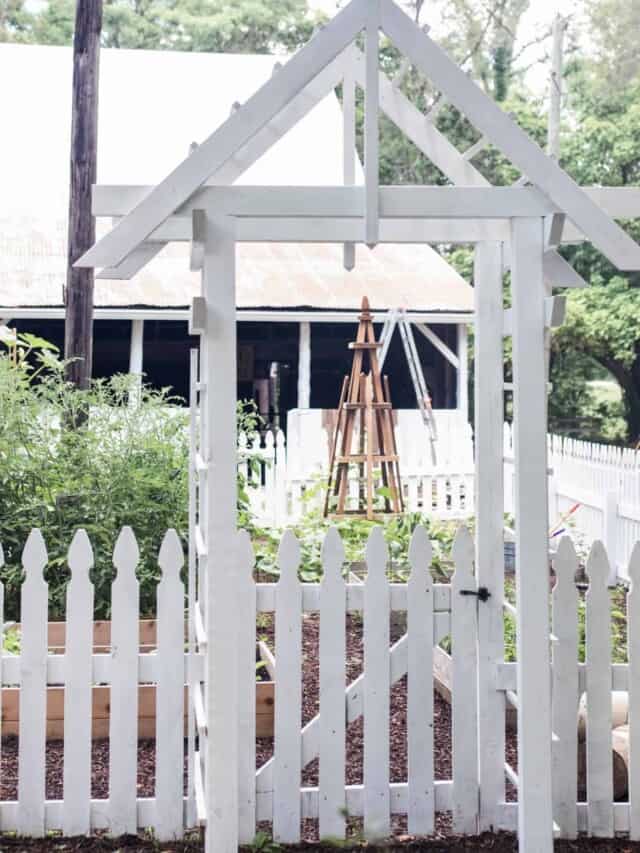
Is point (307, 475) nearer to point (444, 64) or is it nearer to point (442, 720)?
point (442, 720)

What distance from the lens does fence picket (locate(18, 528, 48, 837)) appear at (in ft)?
12.7

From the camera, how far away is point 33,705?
3875mm

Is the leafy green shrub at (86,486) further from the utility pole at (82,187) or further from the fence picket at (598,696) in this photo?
the fence picket at (598,696)

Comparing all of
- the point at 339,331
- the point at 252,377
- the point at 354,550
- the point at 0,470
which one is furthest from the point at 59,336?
the point at 0,470

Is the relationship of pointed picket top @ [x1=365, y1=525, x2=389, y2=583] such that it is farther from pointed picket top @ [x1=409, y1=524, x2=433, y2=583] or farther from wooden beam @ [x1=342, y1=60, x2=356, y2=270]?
wooden beam @ [x1=342, y1=60, x2=356, y2=270]

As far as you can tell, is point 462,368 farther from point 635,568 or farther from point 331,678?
point 331,678

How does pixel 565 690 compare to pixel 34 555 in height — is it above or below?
below

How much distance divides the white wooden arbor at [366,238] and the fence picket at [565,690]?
0.39 m

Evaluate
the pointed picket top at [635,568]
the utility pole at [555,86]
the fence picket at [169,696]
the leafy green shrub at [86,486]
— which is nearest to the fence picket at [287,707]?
the fence picket at [169,696]

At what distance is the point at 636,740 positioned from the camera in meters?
3.99

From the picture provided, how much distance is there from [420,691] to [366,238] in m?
1.66

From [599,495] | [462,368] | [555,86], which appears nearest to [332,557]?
[599,495]

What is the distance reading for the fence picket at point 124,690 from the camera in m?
3.86

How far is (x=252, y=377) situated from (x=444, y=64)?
13521 millimetres
